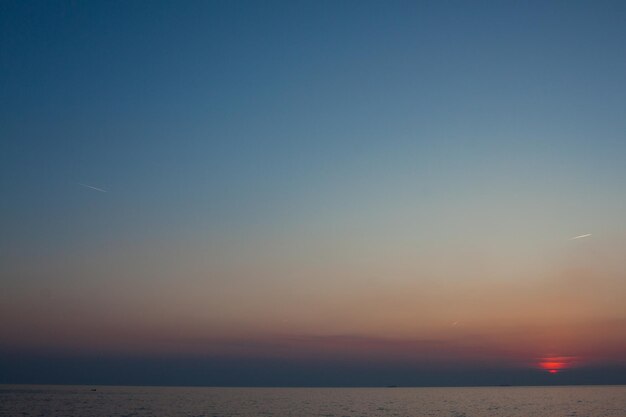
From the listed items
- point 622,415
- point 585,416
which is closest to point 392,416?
point 585,416

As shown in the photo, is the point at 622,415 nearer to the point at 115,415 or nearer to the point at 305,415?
the point at 305,415

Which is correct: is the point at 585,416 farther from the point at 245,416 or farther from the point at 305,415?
the point at 245,416

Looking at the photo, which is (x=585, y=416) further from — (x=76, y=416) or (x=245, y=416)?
(x=76, y=416)

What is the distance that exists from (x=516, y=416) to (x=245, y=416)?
73415 millimetres

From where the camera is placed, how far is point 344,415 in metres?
143

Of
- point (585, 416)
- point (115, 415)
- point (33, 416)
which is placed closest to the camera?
point (33, 416)

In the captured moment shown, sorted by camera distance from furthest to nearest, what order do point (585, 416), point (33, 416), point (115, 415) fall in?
point (585, 416) → point (115, 415) → point (33, 416)

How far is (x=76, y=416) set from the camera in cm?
12812

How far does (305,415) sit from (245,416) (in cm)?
1718

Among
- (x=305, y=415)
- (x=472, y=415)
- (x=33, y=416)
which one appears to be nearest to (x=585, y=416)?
(x=472, y=415)

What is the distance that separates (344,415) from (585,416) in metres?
63.5

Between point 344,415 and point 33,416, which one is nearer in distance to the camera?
point 33,416

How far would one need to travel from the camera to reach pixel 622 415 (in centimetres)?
14325

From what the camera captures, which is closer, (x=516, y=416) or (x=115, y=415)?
(x=115, y=415)
